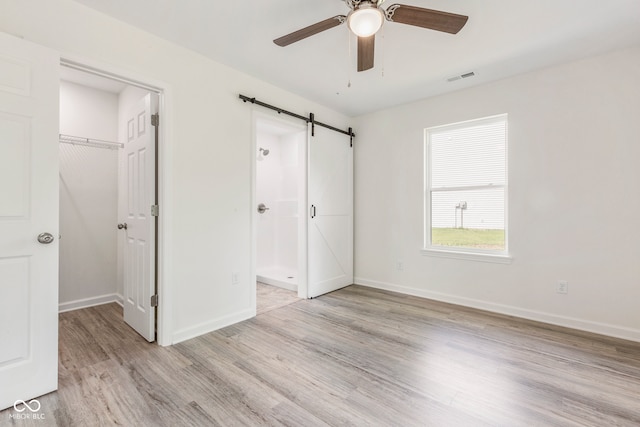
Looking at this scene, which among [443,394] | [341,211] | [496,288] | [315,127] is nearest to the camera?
[443,394]

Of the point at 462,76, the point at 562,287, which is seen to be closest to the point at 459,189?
the point at 462,76

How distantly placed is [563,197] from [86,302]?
17.5 feet

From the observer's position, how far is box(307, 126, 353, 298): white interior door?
383cm

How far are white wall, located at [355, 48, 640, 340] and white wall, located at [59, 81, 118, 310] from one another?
12.8 ft

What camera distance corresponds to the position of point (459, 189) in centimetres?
360

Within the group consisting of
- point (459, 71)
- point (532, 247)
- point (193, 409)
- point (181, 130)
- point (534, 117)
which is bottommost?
point (193, 409)

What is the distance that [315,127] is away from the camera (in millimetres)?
3836

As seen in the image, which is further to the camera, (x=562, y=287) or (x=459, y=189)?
(x=459, y=189)

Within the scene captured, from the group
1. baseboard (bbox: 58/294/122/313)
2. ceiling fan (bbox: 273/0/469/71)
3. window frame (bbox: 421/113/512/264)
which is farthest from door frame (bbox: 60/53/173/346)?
window frame (bbox: 421/113/512/264)

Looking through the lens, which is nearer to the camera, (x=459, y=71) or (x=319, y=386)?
(x=319, y=386)

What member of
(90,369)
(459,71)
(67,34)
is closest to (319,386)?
(90,369)

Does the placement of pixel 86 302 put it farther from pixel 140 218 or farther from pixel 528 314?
pixel 528 314

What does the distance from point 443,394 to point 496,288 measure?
1.92 meters

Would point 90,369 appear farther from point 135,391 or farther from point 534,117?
point 534,117
